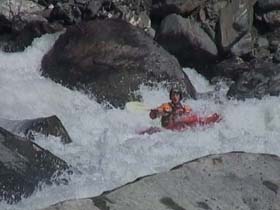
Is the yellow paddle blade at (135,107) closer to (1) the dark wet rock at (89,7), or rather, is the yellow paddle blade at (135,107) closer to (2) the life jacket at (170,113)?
(2) the life jacket at (170,113)

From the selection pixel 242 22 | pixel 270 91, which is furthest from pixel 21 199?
pixel 242 22

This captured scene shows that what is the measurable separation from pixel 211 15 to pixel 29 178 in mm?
5707

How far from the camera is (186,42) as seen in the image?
31.5 ft

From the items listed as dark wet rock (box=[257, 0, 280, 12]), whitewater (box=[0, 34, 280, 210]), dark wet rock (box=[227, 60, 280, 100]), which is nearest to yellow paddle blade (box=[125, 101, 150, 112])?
whitewater (box=[0, 34, 280, 210])

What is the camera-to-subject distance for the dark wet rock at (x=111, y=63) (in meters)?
8.19

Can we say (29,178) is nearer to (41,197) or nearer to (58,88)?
(41,197)

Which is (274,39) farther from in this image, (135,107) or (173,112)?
(173,112)

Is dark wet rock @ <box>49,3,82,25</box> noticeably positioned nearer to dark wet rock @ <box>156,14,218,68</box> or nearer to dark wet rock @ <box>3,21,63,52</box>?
dark wet rock @ <box>3,21,63,52</box>

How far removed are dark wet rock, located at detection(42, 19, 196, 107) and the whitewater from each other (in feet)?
0.48

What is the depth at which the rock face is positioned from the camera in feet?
12.2

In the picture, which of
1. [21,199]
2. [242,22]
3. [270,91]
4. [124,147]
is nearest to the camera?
[21,199]

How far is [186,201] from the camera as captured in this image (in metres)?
A: 3.81

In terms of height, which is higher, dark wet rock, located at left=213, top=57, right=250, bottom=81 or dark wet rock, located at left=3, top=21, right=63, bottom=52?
dark wet rock, located at left=213, top=57, right=250, bottom=81

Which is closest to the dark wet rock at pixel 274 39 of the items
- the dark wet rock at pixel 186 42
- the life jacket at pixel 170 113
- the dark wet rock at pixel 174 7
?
the dark wet rock at pixel 186 42
